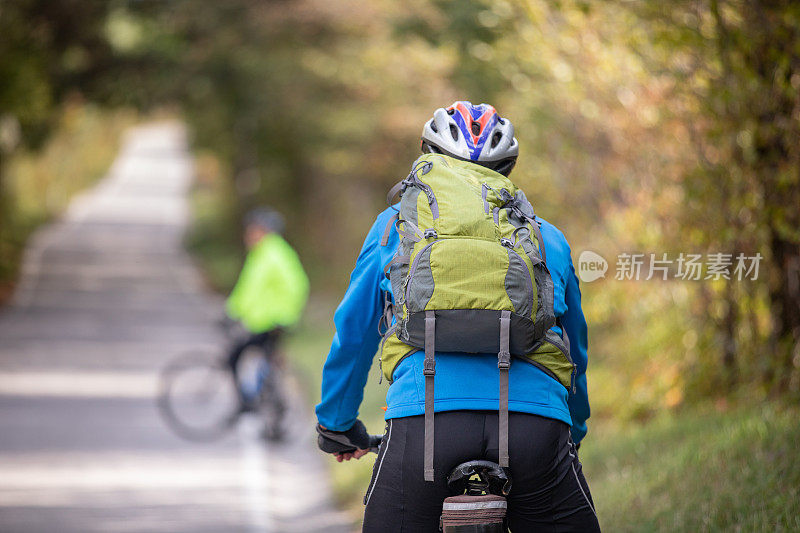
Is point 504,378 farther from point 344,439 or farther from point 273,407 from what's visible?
point 273,407

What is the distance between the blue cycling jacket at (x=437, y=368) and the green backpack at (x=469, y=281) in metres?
0.05

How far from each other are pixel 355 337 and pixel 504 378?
557 mm

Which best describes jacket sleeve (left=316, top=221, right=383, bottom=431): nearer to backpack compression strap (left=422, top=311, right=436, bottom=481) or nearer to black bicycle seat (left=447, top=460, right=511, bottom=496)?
backpack compression strap (left=422, top=311, right=436, bottom=481)

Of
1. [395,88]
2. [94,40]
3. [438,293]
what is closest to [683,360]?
[438,293]

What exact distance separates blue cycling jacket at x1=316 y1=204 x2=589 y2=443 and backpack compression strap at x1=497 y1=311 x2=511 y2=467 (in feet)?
0.12

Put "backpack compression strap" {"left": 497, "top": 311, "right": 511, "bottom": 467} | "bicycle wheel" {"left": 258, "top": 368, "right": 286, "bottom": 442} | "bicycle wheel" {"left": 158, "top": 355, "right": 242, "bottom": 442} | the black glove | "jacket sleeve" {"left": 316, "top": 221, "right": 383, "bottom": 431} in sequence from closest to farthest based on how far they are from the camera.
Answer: "backpack compression strap" {"left": 497, "top": 311, "right": 511, "bottom": 467}
"jacket sleeve" {"left": 316, "top": 221, "right": 383, "bottom": 431}
the black glove
"bicycle wheel" {"left": 258, "top": 368, "right": 286, "bottom": 442}
"bicycle wheel" {"left": 158, "top": 355, "right": 242, "bottom": 442}

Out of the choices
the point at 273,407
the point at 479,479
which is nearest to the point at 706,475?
the point at 479,479

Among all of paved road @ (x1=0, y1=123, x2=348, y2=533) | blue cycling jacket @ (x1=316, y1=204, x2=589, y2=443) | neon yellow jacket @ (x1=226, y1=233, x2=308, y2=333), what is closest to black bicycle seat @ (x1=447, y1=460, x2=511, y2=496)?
blue cycling jacket @ (x1=316, y1=204, x2=589, y2=443)

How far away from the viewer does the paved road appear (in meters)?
7.87

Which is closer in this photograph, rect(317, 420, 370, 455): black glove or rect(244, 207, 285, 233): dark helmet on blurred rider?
rect(317, 420, 370, 455): black glove

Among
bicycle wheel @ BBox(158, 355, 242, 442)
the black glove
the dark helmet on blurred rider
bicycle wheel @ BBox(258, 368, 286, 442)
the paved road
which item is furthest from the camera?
bicycle wheel @ BBox(158, 355, 242, 442)

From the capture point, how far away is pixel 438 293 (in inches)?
114

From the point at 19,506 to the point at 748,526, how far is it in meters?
5.49

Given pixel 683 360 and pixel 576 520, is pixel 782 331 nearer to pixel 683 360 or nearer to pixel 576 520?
pixel 683 360
